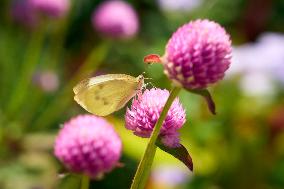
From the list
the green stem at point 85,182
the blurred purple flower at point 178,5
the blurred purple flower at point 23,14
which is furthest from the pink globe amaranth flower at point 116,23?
the green stem at point 85,182

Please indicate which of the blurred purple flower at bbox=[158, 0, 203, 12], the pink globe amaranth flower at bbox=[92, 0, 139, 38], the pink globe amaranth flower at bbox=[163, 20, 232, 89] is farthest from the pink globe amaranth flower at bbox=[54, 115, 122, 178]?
the blurred purple flower at bbox=[158, 0, 203, 12]

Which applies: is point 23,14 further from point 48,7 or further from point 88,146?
point 88,146

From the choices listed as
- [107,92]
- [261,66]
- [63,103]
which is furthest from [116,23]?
[107,92]

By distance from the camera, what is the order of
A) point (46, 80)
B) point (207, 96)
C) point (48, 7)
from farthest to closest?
point (46, 80) < point (48, 7) < point (207, 96)

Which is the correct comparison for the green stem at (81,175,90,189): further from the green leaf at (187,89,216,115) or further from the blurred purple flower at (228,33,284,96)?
the blurred purple flower at (228,33,284,96)

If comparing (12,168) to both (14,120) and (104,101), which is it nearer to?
(14,120)

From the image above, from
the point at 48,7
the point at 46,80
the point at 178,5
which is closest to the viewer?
the point at 48,7

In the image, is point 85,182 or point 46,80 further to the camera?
point 46,80

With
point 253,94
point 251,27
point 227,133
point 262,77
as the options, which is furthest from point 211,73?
point 251,27
